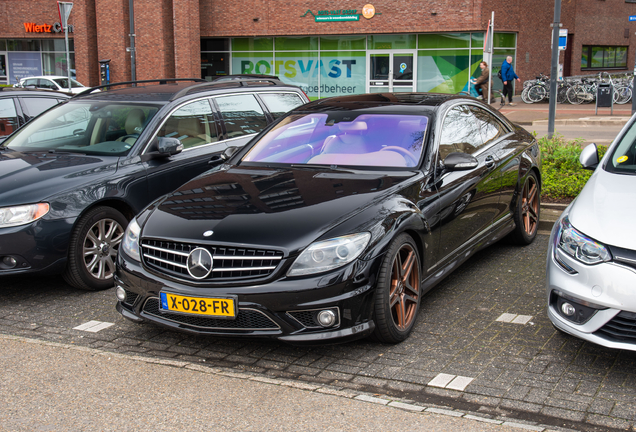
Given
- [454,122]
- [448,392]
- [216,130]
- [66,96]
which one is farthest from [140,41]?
[448,392]

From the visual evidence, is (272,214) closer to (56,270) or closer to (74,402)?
(74,402)

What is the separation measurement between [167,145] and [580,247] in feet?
12.1

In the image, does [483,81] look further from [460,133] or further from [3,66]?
[3,66]

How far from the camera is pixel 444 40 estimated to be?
29125 mm

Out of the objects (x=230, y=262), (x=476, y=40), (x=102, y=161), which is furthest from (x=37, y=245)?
(x=476, y=40)

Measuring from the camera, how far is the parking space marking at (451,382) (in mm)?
Answer: 3885

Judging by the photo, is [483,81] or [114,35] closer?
[483,81]

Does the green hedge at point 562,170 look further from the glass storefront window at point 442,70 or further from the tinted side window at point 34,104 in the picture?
the glass storefront window at point 442,70

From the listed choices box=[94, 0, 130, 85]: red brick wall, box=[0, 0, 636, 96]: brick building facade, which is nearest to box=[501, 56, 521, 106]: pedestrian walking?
box=[0, 0, 636, 96]: brick building facade

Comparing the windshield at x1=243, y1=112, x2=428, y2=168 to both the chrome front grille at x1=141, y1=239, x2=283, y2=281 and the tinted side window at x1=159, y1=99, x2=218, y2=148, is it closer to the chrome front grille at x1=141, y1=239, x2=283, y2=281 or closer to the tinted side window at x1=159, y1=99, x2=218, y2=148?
the tinted side window at x1=159, y1=99, x2=218, y2=148

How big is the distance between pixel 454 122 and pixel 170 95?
9.30 ft

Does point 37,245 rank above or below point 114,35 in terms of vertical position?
below

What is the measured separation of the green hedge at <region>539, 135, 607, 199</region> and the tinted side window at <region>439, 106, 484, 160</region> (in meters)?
2.88

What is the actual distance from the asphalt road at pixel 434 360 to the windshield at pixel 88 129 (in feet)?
5.00
